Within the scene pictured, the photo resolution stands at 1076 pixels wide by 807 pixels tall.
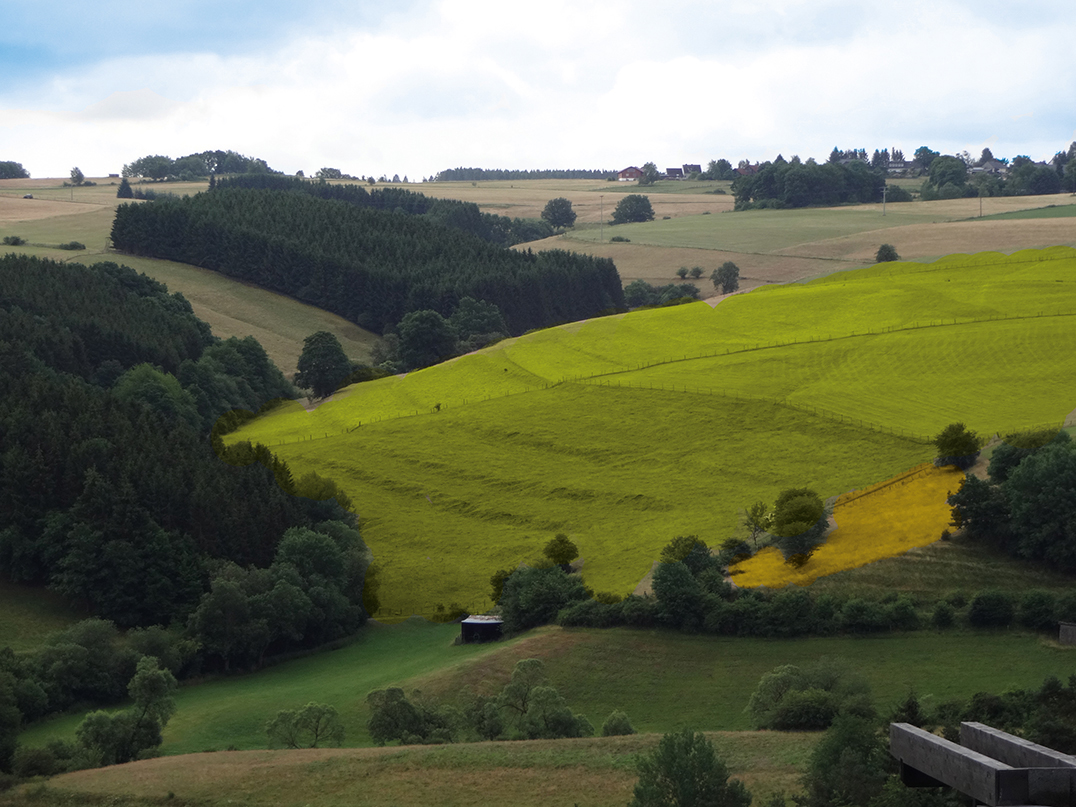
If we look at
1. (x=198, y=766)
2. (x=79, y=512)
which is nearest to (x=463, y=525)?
(x=79, y=512)

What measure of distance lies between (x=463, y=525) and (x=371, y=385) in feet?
114

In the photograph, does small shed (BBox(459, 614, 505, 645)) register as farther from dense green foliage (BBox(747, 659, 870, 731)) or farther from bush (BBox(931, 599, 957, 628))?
bush (BBox(931, 599, 957, 628))

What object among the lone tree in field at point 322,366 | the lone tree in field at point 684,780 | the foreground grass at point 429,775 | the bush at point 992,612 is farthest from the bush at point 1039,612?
the lone tree in field at point 322,366

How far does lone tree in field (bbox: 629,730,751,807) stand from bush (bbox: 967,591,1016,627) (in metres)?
35.7

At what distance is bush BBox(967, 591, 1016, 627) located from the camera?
54719 mm

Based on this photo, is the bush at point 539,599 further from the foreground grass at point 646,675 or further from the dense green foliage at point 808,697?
the dense green foliage at point 808,697

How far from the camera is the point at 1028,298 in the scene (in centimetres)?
11075

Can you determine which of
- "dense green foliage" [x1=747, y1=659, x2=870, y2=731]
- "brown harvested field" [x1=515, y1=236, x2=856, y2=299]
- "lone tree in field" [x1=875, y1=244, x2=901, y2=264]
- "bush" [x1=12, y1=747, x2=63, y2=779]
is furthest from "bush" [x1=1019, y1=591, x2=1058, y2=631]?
"lone tree in field" [x1=875, y1=244, x2=901, y2=264]

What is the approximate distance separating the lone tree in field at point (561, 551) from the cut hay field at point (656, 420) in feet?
3.66

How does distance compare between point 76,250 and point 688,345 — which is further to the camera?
point 76,250

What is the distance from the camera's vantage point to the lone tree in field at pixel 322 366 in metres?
128

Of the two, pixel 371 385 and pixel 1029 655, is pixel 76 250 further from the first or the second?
pixel 1029 655

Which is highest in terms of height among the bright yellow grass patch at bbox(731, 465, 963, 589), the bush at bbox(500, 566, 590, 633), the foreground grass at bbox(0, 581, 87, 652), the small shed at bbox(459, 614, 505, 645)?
the bright yellow grass patch at bbox(731, 465, 963, 589)

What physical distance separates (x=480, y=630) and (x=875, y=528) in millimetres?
22569
